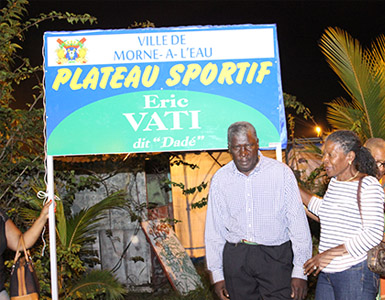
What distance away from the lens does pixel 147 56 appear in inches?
159

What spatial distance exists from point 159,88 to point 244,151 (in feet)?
3.56

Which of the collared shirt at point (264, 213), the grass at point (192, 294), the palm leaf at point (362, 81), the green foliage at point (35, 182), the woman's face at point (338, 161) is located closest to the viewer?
the woman's face at point (338, 161)

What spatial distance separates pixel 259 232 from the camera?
130 inches

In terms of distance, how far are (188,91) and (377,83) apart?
2.72 metres

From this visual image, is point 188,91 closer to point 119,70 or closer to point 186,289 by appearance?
point 119,70

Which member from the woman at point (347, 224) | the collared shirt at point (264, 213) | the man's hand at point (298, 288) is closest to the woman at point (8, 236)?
the collared shirt at point (264, 213)

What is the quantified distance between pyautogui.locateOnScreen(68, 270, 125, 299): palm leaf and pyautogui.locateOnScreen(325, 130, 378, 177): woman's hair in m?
3.06

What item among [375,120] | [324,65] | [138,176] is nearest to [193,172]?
[138,176]

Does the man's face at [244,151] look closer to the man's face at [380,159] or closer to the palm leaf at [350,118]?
the man's face at [380,159]

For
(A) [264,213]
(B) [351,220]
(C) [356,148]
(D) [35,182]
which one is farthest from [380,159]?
(D) [35,182]

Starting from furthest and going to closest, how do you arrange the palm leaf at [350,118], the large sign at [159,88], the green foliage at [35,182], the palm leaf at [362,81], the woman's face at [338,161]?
the palm leaf at [350,118] < the palm leaf at [362,81] < the green foliage at [35,182] < the large sign at [159,88] < the woman's face at [338,161]

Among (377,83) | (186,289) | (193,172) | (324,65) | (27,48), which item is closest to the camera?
(377,83)

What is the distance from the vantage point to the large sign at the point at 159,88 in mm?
3984

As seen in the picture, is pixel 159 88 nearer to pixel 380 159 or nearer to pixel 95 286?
pixel 380 159
